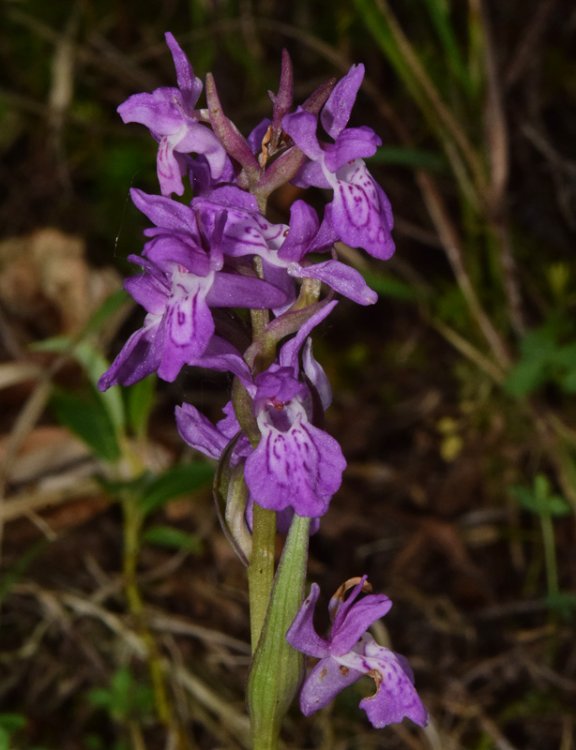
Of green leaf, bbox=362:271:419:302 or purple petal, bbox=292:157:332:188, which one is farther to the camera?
green leaf, bbox=362:271:419:302

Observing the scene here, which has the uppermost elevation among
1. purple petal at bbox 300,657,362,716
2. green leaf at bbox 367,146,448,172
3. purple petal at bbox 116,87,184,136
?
purple petal at bbox 116,87,184,136

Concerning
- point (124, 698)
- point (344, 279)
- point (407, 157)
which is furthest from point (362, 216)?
point (407, 157)

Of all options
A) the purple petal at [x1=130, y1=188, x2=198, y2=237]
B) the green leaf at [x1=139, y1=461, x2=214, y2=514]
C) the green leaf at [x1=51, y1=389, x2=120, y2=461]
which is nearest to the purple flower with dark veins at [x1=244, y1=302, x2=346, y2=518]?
the purple petal at [x1=130, y1=188, x2=198, y2=237]

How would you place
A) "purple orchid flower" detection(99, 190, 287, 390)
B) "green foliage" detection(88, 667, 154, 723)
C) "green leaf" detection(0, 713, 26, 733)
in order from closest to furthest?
1. "purple orchid flower" detection(99, 190, 287, 390)
2. "green leaf" detection(0, 713, 26, 733)
3. "green foliage" detection(88, 667, 154, 723)

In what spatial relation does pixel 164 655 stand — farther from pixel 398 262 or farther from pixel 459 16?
pixel 459 16

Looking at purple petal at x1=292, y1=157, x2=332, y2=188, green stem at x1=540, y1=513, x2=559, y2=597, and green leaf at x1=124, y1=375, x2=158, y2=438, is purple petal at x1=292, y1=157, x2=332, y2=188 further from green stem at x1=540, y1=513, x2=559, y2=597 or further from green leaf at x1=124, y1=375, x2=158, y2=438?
green stem at x1=540, y1=513, x2=559, y2=597

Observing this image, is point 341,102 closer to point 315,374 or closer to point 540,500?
point 315,374

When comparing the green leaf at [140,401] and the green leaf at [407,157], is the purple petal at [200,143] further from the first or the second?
the green leaf at [407,157]
